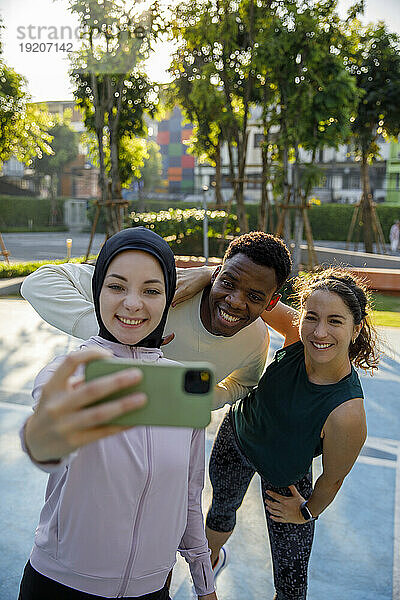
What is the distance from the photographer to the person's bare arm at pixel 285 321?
1.96m

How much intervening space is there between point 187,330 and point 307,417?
455 mm

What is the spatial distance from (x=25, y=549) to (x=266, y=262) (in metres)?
1.76

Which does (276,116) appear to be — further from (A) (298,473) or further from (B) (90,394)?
(B) (90,394)

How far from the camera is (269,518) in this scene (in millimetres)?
1833

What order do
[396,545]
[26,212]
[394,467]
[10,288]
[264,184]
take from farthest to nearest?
[26,212], [264,184], [10,288], [394,467], [396,545]

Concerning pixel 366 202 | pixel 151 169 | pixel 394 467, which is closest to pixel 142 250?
pixel 394 467

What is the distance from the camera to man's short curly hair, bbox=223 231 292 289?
165cm

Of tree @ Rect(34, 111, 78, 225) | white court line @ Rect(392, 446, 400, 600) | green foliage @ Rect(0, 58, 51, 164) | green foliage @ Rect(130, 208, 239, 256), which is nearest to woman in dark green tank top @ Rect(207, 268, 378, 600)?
white court line @ Rect(392, 446, 400, 600)

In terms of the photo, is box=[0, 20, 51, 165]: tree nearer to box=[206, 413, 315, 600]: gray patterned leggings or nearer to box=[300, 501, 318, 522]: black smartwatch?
box=[206, 413, 315, 600]: gray patterned leggings

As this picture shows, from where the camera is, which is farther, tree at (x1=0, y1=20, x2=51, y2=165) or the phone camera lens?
tree at (x1=0, y1=20, x2=51, y2=165)

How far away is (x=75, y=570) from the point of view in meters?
1.20

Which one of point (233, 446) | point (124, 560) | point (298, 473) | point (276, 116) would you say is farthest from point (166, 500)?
point (276, 116)

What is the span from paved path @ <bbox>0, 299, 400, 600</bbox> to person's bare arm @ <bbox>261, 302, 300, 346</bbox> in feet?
3.60

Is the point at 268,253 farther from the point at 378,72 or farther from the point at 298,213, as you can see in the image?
the point at 378,72
